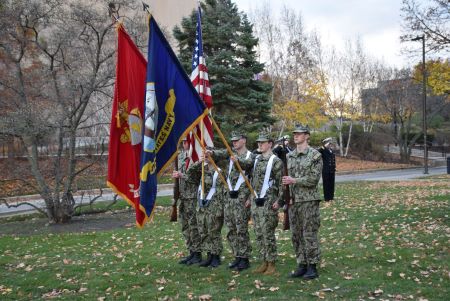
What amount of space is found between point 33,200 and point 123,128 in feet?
56.0

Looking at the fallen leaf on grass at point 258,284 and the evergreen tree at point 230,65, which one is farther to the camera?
the evergreen tree at point 230,65

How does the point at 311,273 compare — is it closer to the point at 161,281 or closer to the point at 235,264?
the point at 235,264

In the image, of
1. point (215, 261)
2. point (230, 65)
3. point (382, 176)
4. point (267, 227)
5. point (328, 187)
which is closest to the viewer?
point (267, 227)

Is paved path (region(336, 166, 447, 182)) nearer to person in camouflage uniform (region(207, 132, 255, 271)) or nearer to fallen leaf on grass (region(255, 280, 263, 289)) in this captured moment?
person in camouflage uniform (region(207, 132, 255, 271))

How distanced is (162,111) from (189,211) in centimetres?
217

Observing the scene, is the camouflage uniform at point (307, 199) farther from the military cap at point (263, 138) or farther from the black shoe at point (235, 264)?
the black shoe at point (235, 264)

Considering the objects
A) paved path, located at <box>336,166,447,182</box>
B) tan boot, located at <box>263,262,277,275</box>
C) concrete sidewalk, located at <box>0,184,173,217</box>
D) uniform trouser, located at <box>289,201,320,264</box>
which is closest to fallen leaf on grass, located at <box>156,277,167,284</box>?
tan boot, located at <box>263,262,277,275</box>

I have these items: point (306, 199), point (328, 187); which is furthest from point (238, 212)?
point (328, 187)

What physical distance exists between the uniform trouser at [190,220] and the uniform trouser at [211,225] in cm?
20

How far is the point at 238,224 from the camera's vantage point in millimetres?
7730

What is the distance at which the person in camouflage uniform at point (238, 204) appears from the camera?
774cm

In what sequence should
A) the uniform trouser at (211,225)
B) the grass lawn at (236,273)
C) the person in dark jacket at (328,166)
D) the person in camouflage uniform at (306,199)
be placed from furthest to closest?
the person in dark jacket at (328,166)
the uniform trouser at (211,225)
the person in camouflage uniform at (306,199)
the grass lawn at (236,273)

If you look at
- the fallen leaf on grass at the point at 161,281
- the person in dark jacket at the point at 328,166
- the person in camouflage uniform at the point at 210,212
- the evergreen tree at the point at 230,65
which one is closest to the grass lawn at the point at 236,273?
the fallen leaf on grass at the point at 161,281

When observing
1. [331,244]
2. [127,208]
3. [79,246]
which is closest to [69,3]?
[127,208]
